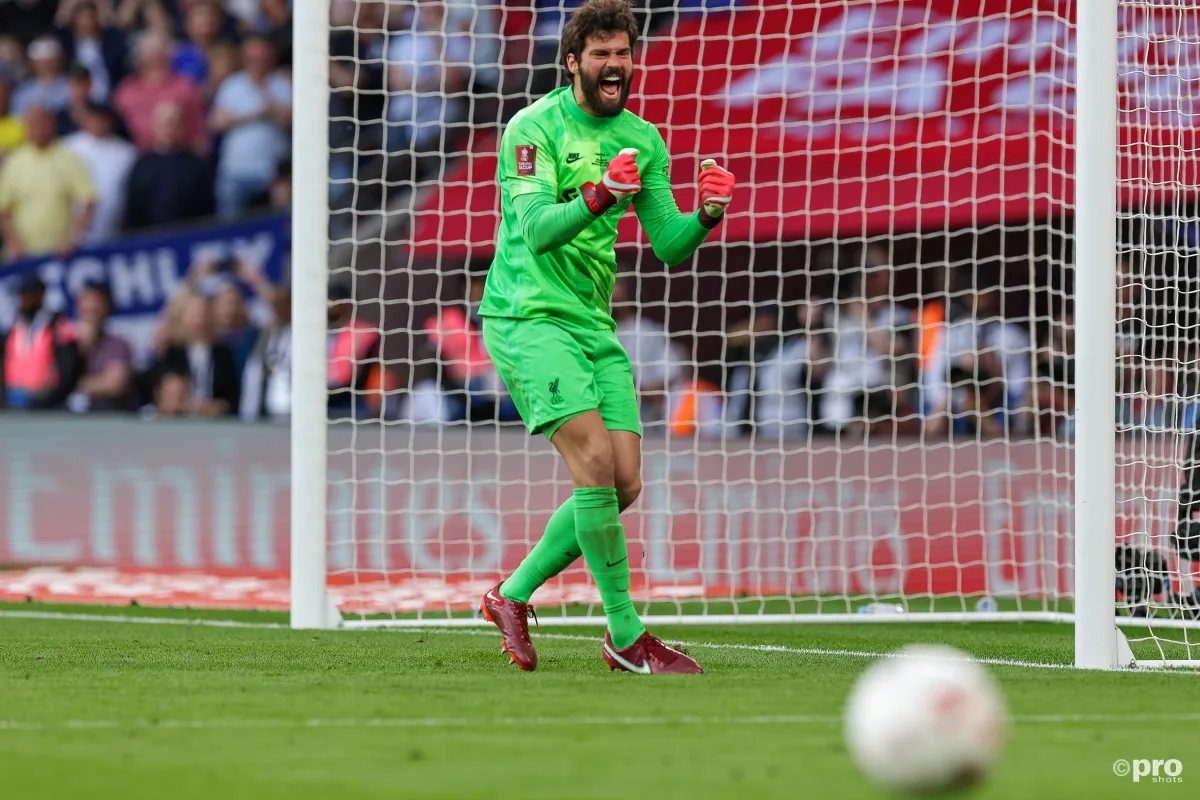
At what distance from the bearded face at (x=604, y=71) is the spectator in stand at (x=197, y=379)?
282 inches

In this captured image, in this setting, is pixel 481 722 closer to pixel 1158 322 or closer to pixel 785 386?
pixel 1158 322

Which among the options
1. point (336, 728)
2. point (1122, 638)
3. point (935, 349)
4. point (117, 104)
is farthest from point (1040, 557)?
point (117, 104)

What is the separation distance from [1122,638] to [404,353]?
6581 mm

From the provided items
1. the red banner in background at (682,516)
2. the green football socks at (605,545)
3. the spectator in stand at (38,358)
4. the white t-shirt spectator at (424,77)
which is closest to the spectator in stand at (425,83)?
the white t-shirt spectator at (424,77)

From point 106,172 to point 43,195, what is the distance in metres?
0.59

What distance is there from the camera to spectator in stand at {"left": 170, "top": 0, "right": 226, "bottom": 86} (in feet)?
53.7

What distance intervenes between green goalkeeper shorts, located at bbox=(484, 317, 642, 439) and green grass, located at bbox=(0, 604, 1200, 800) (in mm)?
861

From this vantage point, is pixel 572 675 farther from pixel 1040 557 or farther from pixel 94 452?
pixel 94 452

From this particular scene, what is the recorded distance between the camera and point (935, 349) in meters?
10.6

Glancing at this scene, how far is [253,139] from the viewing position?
1549 centimetres

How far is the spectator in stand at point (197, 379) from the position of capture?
12922 mm

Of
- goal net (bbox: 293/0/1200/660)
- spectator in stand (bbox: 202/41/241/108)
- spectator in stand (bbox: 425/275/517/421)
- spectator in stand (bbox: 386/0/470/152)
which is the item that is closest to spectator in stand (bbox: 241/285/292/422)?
goal net (bbox: 293/0/1200/660)

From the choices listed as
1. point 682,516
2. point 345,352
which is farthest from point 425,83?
point 682,516

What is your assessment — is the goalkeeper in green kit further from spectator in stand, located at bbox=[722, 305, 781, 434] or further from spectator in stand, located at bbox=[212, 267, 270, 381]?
spectator in stand, located at bbox=[212, 267, 270, 381]
